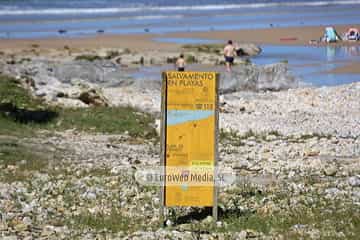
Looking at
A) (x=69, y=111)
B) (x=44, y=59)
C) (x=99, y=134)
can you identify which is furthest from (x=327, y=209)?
(x=44, y=59)

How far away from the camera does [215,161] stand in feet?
33.4

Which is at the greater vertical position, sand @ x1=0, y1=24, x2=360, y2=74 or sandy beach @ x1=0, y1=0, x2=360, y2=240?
sand @ x1=0, y1=24, x2=360, y2=74

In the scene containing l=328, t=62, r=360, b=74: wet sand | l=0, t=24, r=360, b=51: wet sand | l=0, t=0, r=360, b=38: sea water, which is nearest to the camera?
l=328, t=62, r=360, b=74: wet sand

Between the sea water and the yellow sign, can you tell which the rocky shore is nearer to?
the yellow sign

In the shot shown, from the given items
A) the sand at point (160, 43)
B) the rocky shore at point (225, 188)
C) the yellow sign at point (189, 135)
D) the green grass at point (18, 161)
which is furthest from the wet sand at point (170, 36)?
the yellow sign at point (189, 135)

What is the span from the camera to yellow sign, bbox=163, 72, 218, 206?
1000 centimetres

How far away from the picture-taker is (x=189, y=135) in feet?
33.2

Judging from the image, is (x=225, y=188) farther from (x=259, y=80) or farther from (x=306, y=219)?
(x=259, y=80)

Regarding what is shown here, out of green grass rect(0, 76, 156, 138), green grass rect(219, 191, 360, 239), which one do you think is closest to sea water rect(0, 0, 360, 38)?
green grass rect(0, 76, 156, 138)

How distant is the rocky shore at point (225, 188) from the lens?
32.8ft

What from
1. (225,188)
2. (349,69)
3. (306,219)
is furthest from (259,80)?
(306,219)

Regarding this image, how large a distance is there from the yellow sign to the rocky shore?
393 mm

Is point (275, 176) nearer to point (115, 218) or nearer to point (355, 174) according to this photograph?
point (355, 174)

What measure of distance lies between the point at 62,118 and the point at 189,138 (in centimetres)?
1118
